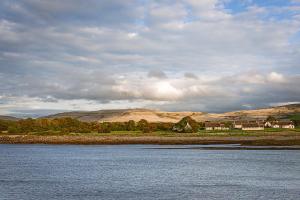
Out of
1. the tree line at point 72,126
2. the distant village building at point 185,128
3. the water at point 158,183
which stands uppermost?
the tree line at point 72,126

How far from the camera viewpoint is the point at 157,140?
331 feet

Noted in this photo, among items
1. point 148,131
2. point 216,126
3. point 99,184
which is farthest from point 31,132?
point 99,184

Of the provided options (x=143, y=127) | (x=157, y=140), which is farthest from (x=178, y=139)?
(x=143, y=127)

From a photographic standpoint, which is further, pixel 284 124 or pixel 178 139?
pixel 284 124

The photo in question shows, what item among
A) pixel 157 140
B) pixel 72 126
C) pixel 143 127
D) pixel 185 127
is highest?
pixel 72 126

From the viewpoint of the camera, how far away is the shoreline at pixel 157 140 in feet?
285

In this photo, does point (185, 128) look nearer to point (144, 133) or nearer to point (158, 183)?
point (144, 133)

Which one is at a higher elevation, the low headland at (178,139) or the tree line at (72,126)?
the tree line at (72,126)

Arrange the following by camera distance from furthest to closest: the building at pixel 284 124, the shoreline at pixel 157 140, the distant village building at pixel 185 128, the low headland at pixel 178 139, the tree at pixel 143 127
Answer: the building at pixel 284 124 → the tree at pixel 143 127 → the distant village building at pixel 185 128 → the low headland at pixel 178 139 → the shoreline at pixel 157 140

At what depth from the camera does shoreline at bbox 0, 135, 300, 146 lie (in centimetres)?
8700

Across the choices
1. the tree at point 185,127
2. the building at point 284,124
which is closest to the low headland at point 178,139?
the tree at point 185,127

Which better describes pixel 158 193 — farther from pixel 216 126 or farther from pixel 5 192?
pixel 216 126

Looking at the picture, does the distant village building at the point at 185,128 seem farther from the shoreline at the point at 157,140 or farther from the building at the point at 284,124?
the building at the point at 284,124

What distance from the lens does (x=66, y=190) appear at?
29734mm
